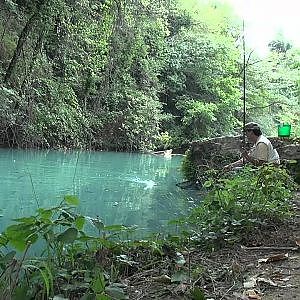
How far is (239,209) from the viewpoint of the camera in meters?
4.20

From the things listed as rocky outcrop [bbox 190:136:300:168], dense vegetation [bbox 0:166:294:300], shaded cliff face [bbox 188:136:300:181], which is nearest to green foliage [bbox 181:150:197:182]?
shaded cliff face [bbox 188:136:300:181]

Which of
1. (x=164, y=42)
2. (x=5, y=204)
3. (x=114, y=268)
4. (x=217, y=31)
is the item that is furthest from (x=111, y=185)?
(x=217, y=31)

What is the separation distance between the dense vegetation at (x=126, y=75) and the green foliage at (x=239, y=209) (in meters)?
7.91

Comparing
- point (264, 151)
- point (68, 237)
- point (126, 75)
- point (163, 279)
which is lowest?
point (163, 279)

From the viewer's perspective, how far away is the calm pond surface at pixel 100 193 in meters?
6.88

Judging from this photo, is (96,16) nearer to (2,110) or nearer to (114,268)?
(2,110)

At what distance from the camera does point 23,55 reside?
716 inches

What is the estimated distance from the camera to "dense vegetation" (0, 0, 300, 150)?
17.4 m

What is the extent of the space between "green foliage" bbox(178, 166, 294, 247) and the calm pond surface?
A: 4.49 ft

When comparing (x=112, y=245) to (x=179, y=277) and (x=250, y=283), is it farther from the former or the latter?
(x=250, y=283)

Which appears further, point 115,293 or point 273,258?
point 273,258

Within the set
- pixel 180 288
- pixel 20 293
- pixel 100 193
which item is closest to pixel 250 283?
pixel 180 288

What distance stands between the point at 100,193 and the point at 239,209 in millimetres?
5424

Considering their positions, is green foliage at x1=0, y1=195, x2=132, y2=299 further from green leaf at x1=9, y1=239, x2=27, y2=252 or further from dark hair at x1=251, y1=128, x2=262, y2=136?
dark hair at x1=251, y1=128, x2=262, y2=136
